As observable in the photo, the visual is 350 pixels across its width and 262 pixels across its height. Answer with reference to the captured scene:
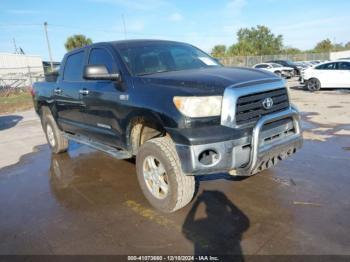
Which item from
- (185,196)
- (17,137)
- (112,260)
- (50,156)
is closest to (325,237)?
(185,196)

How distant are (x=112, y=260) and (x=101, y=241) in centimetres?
37

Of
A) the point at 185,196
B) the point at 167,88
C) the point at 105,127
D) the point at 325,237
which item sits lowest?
the point at 325,237

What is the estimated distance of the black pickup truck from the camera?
3104 mm

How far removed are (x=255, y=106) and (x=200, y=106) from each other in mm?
638

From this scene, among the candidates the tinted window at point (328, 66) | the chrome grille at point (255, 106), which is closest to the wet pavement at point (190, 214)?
the chrome grille at point (255, 106)

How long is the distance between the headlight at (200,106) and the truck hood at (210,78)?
10 cm

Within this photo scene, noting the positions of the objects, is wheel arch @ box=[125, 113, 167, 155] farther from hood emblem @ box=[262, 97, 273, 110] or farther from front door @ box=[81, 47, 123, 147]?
hood emblem @ box=[262, 97, 273, 110]

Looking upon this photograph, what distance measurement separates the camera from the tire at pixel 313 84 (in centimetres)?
1532

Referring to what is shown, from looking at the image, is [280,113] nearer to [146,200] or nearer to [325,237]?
[325,237]

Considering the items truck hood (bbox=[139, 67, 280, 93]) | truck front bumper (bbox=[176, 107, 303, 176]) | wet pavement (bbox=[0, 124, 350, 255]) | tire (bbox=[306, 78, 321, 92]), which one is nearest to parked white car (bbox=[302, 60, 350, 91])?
tire (bbox=[306, 78, 321, 92])

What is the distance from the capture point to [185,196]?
342cm

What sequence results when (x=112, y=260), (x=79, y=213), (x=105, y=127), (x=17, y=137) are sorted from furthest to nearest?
(x=17, y=137)
(x=105, y=127)
(x=79, y=213)
(x=112, y=260)

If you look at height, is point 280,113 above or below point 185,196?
above

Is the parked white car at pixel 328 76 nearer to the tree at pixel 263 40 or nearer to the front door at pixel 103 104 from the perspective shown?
the front door at pixel 103 104
